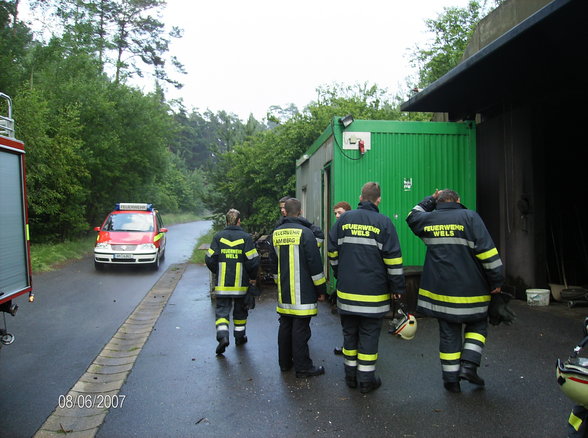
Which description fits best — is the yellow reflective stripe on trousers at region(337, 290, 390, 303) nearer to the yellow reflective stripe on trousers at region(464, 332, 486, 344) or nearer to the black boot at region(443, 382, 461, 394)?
the yellow reflective stripe on trousers at region(464, 332, 486, 344)

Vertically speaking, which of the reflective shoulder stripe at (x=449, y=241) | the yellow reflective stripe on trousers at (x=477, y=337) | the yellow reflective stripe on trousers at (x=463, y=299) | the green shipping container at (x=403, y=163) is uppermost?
the green shipping container at (x=403, y=163)

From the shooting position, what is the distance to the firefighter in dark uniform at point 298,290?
4.60m

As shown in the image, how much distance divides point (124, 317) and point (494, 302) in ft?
19.0

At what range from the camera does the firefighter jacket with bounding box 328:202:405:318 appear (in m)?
4.20

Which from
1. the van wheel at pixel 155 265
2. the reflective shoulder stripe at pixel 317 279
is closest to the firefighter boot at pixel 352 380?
the reflective shoulder stripe at pixel 317 279

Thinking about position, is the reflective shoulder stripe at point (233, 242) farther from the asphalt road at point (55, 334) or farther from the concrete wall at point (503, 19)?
the concrete wall at point (503, 19)

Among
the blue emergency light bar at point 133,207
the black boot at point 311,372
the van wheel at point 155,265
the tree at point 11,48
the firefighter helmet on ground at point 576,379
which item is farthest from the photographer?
the tree at point 11,48

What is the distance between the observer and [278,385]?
4.42 m

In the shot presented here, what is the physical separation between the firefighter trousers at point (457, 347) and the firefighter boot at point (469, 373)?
0.04 m

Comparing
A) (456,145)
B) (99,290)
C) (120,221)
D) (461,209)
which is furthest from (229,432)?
(120,221)

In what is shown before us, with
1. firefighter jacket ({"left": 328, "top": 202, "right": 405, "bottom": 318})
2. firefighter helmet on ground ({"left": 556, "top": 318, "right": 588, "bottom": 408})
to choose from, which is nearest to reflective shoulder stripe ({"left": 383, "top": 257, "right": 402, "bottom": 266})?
firefighter jacket ({"left": 328, "top": 202, "right": 405, "bottom": 318})

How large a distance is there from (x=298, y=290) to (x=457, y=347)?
157 centimetres
